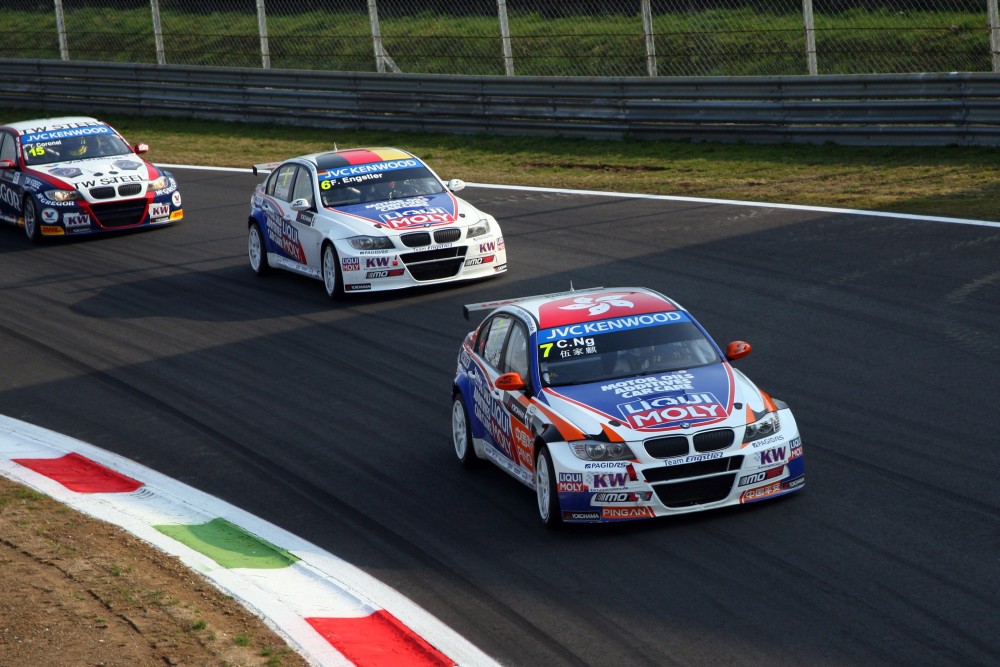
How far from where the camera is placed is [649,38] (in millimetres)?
23609

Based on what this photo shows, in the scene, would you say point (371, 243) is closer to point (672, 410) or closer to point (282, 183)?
point (282, 183)

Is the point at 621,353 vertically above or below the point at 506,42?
below

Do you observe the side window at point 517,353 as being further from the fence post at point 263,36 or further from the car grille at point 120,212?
the fence post at point 263,36

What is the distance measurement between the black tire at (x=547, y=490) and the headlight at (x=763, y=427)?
1.22 meters

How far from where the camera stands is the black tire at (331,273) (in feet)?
51.8

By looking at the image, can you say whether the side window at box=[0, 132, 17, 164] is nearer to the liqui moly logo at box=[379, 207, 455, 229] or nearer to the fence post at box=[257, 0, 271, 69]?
the liqui moly logo at box=[379, 207, 455, 229]

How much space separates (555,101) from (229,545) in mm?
16614

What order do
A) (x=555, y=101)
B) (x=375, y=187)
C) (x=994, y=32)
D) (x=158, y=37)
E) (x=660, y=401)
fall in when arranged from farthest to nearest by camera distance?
(x=158, y=37) → (x=555, y=101) → (x=994, y=32) → (x=375, y=187) → (x=660, y=401)

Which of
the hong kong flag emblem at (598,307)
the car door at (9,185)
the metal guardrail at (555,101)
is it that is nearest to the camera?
the hong kong flag emblem at (598,307)

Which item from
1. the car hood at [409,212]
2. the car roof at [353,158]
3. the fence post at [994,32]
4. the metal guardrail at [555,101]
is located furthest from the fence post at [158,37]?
the fence post at [994,32]

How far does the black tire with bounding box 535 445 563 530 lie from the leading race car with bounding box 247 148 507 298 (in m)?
6.89

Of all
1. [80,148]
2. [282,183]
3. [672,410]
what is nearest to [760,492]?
[672,410]

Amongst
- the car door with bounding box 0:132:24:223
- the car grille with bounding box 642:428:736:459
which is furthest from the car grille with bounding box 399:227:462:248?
the car door with bounding box 0:132:24:223

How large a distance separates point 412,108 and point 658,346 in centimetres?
1784
